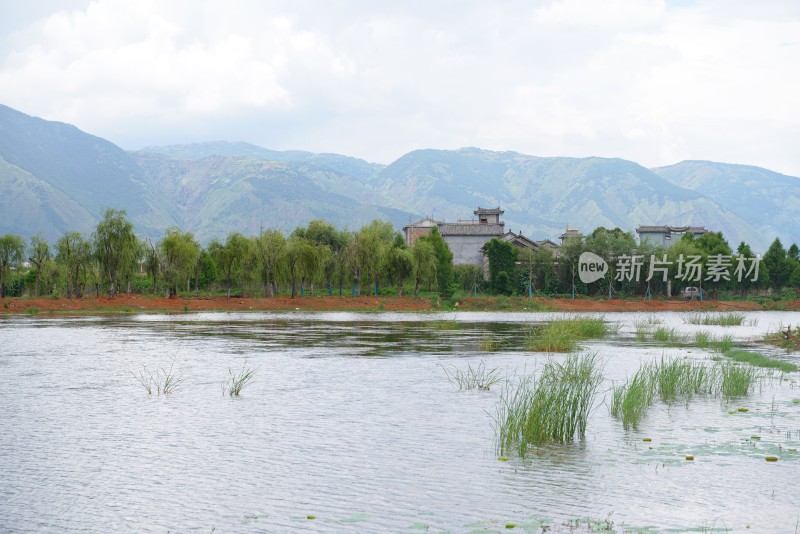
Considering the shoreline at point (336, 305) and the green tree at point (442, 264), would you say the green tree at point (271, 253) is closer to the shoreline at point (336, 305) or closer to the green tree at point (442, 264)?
the shoreline at point (336, 305)

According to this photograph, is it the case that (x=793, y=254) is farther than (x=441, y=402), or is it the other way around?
(x=793, y=254)

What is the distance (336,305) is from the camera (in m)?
79.5

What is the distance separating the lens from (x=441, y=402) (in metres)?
21.6

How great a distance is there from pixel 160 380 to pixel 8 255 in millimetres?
68835

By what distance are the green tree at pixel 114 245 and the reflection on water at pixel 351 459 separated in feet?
174

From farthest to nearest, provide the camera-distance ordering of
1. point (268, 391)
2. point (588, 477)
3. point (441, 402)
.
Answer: point (268, 391), point (441, 402), point (588, 477)

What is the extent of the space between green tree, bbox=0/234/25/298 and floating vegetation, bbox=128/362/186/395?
64.3 m

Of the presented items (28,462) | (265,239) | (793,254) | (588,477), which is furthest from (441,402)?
(793,254)

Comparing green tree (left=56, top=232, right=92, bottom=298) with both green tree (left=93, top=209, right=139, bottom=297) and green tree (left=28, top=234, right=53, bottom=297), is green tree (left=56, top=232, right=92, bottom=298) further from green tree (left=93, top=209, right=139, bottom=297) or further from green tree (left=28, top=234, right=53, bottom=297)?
green tree (left=28, top=234, right=53, bottom=297)

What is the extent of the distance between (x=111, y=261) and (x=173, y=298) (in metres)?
6.89

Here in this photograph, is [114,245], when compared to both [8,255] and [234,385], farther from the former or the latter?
[234,385]

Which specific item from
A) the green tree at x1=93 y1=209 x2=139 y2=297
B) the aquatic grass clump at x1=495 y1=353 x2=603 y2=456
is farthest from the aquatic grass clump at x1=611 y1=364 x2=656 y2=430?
the green tree at x1=93 y1=209 x2=139 y2=297

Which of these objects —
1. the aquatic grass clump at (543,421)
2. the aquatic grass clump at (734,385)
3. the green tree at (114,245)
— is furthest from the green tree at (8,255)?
the aquatic grass clump at (543,421)

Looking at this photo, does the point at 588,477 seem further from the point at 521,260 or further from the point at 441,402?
the point at 521,260
